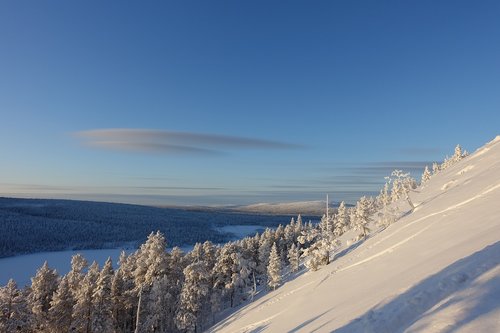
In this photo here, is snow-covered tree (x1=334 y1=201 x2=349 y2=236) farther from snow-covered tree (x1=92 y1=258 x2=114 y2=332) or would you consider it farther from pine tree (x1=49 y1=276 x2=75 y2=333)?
pine tree (x1=49 y1=276 x2=75 y2=333)

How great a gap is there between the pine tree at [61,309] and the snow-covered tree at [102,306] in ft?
10.2

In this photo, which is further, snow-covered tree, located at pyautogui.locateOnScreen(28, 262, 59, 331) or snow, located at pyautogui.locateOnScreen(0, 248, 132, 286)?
snow, located at pyautogui.locateOnScreen(0, 248, 132, 286)

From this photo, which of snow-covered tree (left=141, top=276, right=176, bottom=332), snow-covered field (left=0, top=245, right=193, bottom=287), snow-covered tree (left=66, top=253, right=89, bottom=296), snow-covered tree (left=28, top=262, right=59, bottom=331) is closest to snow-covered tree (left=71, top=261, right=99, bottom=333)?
snow-covered tree (left=66, top=253, right=89, bottom=296)

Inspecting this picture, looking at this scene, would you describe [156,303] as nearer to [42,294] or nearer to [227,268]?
[42,294]

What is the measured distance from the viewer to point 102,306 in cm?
4003

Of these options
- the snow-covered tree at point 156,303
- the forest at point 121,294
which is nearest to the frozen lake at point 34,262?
Answer: the forest at point 121,294

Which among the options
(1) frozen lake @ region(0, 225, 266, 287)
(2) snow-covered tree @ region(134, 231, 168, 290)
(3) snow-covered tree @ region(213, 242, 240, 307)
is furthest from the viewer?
(1) frozen lake @ region(0, 225, 266, 287)

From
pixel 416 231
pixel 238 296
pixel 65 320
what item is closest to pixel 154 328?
pixel 65 320

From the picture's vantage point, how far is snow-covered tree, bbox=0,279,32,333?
113 feet

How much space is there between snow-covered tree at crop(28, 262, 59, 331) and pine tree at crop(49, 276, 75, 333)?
2.65ft

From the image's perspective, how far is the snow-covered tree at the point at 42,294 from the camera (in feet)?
127

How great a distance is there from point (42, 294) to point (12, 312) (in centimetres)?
621

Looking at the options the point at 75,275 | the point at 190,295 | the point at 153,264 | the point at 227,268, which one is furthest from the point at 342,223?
the point at 75,275

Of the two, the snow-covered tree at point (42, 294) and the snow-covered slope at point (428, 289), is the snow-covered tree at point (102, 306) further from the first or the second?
the snow-covered slope at point (428, 289)
